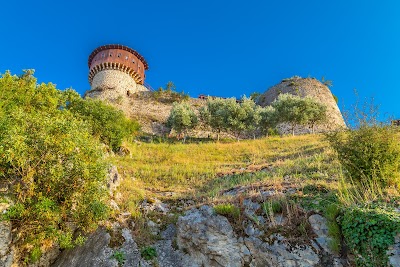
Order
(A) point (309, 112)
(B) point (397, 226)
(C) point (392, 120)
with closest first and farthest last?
1. (B) point (397, 226)
2. (C) point (392, 120)
3. (A) point (309, 112)

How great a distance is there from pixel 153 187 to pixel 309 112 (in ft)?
81.6

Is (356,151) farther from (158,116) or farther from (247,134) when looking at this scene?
(158,116)

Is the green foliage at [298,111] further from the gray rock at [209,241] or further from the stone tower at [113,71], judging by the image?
the gray rock at [209,241]

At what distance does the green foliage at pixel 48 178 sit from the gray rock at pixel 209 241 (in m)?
2.25

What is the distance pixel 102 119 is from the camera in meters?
21.5

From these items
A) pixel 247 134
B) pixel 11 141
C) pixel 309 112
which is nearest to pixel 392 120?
pixel 11 141

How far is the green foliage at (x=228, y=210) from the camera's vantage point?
290 inches

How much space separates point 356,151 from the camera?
26.1 ft

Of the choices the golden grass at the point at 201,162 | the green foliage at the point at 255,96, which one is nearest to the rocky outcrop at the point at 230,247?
the golden grass at the point at 201,162

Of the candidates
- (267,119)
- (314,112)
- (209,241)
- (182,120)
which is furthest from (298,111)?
(209,241)

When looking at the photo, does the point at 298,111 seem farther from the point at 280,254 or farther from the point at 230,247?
the point at 280,254

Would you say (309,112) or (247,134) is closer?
(309,112)

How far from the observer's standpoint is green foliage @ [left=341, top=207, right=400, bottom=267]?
533 centimetres

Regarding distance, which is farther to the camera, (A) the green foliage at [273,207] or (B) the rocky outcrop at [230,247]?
(A) the green foliage at [273,207]
